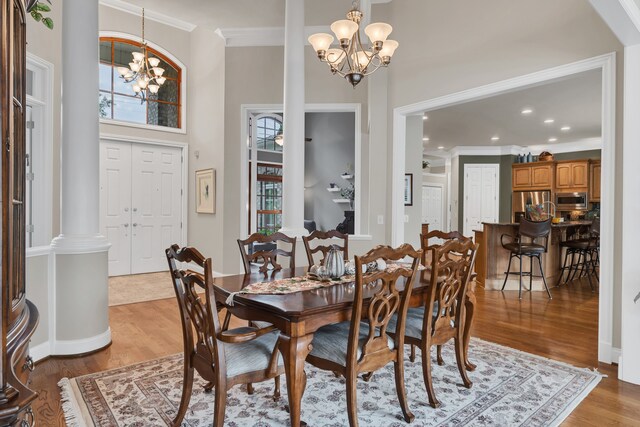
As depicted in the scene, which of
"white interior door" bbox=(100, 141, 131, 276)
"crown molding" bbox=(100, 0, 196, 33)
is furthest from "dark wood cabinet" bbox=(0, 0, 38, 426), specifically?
"crown molding" bbox=(100, 0, 196, 33)

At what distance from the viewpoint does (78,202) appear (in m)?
3.19

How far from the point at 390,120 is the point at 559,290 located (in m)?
3.54

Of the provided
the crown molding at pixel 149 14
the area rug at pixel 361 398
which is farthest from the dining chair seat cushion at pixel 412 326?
the crown molding at pixel 149 14

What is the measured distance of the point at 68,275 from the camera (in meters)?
3.12

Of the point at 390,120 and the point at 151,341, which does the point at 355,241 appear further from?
the point at 151,341

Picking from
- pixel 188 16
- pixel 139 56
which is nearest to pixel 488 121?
pixel 188 16

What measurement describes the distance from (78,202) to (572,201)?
967 centimetres

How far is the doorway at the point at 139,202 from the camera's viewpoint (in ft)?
20.5

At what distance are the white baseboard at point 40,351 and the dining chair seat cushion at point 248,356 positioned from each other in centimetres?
192

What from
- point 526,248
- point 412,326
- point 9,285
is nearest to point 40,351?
point 9,285

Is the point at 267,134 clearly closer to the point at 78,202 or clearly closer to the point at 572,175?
the point at 78,202

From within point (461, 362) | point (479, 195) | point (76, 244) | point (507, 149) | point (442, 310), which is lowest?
point (461, 362)

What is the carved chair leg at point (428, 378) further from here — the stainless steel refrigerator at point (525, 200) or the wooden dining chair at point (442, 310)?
the stainless steel refrigerator at point (525, 200)

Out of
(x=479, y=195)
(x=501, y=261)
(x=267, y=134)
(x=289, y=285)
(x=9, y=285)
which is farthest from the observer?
(x=479, y=195)
